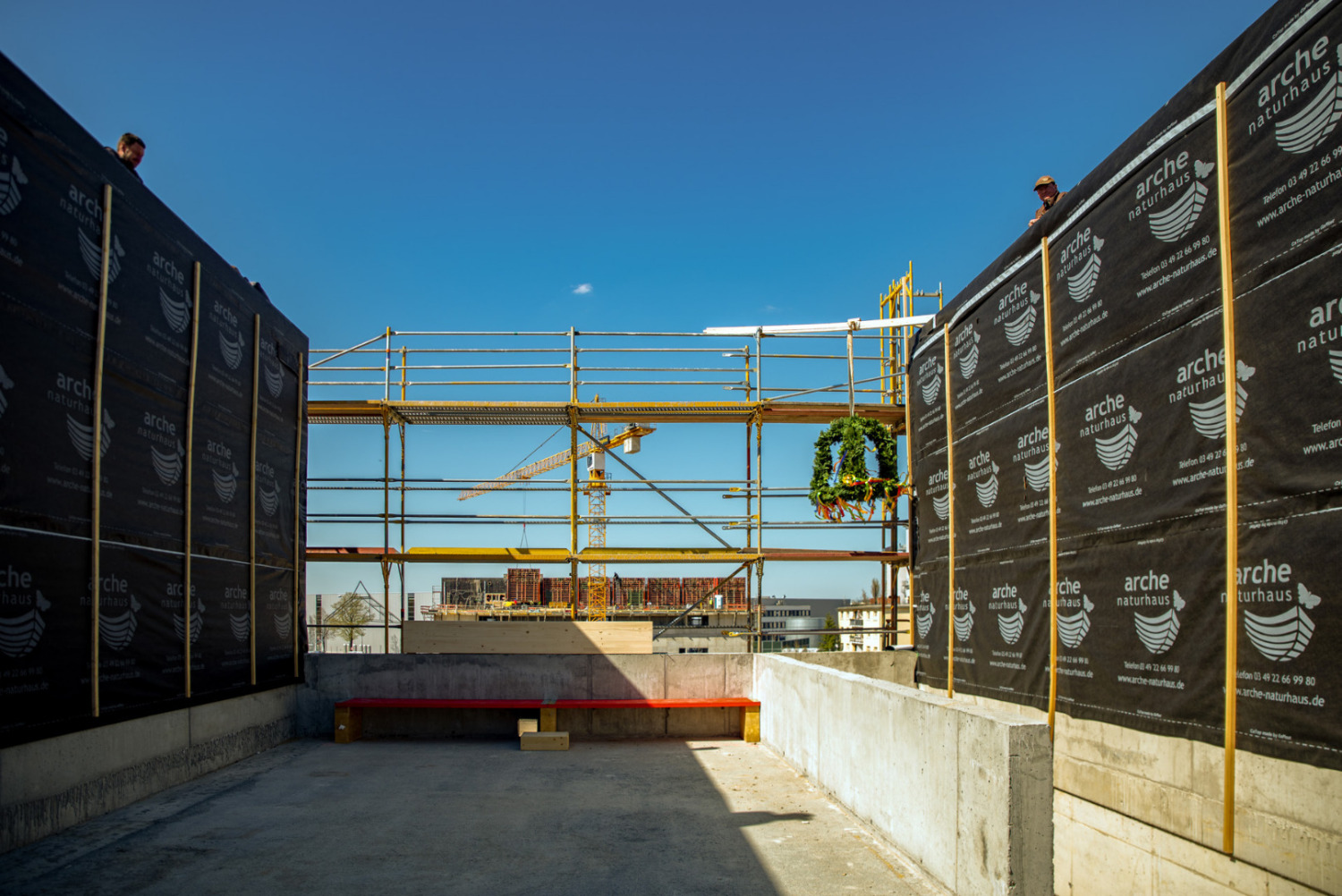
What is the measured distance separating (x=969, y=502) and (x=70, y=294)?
9.57m

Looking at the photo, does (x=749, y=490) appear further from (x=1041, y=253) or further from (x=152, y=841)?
(x=152, y=841)

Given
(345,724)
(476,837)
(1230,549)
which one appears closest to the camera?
(1230,549)

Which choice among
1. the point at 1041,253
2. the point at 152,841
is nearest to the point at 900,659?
the point at 1041,253

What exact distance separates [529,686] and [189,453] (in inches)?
237

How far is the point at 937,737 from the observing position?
609 centimetres

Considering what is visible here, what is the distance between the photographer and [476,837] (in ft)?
24.8

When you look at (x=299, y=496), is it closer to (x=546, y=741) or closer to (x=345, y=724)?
(x=345, y=724)

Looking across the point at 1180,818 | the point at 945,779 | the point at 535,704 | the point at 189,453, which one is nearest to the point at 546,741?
the point at 535,704

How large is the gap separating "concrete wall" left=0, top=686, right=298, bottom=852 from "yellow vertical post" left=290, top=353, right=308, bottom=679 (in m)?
1.75

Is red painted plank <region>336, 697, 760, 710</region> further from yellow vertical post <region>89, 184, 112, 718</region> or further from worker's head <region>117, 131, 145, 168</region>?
worker's head <region>117, 131, 145, 168</region>

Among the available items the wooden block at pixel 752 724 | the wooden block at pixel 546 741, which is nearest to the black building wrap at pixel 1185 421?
the wooden block at pixel 752 724

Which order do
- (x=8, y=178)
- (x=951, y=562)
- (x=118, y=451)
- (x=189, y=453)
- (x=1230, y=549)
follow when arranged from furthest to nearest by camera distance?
(x=951, y=562)
(x=189, y=453)
(x=118, y=451)
(x=8, y=178)
(x=1230, y=549)

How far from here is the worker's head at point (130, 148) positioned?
953cm

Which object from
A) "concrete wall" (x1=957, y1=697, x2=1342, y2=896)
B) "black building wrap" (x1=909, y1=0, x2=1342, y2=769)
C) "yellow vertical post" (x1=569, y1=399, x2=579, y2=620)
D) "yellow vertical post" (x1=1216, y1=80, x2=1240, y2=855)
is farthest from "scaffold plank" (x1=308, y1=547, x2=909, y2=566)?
"yellow vertical post" (x1=1216, y1=80, x2=1240, y2=855)
